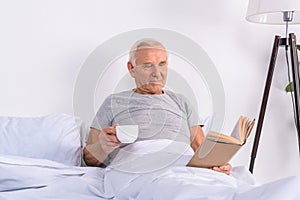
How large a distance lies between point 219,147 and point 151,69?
22.2 inches

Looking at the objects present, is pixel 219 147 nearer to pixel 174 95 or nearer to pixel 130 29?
pixel 174 95

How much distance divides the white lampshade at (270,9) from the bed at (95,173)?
76 cm

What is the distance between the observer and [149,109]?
1919 millimetres

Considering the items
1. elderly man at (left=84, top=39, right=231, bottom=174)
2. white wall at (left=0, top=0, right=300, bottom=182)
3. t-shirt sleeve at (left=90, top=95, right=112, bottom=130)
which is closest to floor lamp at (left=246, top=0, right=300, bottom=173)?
white wall at (left=0, top=0, right=300, bottom=182)

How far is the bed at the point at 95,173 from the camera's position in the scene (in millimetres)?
1206

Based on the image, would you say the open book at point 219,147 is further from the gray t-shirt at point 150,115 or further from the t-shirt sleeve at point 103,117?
the t-shirt sleeve at point 103,117

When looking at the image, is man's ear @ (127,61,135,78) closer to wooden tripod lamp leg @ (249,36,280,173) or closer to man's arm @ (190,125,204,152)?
man's arm @ (190,125,204,152)

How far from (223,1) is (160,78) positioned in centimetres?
73

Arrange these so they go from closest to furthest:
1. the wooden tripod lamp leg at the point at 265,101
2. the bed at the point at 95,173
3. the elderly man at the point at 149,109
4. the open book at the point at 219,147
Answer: the bed at the point at 95,173
the open book at the point at 219,147
the elderly man at the point at 149,109
the wooden tripod lamp leg at the point at 265,101

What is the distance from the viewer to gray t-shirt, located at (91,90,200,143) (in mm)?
1855

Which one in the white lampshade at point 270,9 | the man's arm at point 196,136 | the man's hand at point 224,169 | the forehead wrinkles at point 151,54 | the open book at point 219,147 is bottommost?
the man's hand at point 224,169

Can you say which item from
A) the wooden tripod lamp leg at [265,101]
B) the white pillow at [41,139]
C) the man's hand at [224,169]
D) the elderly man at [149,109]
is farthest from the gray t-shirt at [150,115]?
the wooden tripod lamp leg at [265,101]

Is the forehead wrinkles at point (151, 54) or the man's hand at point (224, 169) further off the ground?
the forehead wrinkles at point (151, 54)

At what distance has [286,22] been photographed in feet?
7.54
